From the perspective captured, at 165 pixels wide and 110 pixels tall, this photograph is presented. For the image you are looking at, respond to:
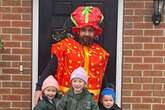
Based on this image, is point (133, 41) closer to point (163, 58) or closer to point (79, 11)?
point (163, 58)

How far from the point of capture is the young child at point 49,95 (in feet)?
16.5

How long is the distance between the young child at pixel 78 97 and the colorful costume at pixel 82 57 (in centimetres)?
29

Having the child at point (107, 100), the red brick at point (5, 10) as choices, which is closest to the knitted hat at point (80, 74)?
the child at point (107, 100)

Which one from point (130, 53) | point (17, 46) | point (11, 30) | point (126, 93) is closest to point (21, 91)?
point (17, 46)

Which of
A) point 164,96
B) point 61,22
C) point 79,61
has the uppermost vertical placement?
point 61,22

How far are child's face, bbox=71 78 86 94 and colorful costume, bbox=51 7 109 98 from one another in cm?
33

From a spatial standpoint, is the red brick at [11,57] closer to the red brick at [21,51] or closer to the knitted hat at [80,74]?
the red brick at [21,51]

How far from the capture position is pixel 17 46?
6270mm

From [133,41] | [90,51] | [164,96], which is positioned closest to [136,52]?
[133,41]

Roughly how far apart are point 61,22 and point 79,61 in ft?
4.00

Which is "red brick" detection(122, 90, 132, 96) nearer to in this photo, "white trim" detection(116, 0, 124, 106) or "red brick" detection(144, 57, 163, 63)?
"white trim" detection(116, 0, 124, 106)

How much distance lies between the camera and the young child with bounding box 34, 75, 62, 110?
198 inches

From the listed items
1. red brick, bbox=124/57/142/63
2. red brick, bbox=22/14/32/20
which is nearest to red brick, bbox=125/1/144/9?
red brick, bbox=124/57/142/63

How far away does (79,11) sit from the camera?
534 cm
